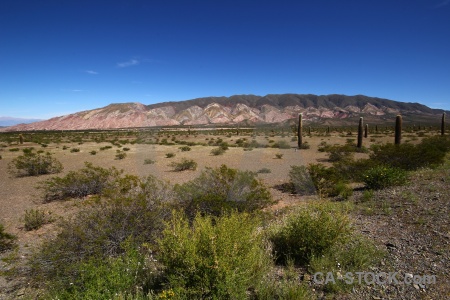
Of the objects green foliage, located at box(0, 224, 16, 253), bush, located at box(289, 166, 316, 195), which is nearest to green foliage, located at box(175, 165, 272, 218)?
bush, located at box(289, 166, 316, 195)

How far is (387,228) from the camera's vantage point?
639cm

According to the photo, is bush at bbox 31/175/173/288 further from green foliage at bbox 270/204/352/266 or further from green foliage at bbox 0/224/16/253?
green foliage at bbox 270/204/352/266

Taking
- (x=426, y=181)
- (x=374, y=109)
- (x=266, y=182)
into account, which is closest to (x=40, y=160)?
(x=266, y=182)

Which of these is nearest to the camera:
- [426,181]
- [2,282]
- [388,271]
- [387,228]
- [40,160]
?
[388,271]

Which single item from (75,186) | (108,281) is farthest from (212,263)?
(75,186)

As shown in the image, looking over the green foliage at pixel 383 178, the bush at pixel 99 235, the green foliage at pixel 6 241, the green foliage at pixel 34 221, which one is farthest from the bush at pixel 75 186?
the green foliage at pixel 383 178

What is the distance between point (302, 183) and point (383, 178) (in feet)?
10.1

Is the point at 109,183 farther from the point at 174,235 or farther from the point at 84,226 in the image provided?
the point at 174,235

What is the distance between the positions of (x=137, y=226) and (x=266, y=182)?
9.39 m

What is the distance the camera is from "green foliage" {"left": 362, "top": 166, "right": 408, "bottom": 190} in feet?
34.4

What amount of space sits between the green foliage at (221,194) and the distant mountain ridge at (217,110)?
135195 millimetres

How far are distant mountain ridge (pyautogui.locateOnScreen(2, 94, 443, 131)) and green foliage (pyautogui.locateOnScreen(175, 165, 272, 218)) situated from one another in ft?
444

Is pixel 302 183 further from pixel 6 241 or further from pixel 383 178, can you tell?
pixel 6 241

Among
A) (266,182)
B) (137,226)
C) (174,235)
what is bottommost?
(266,182)
